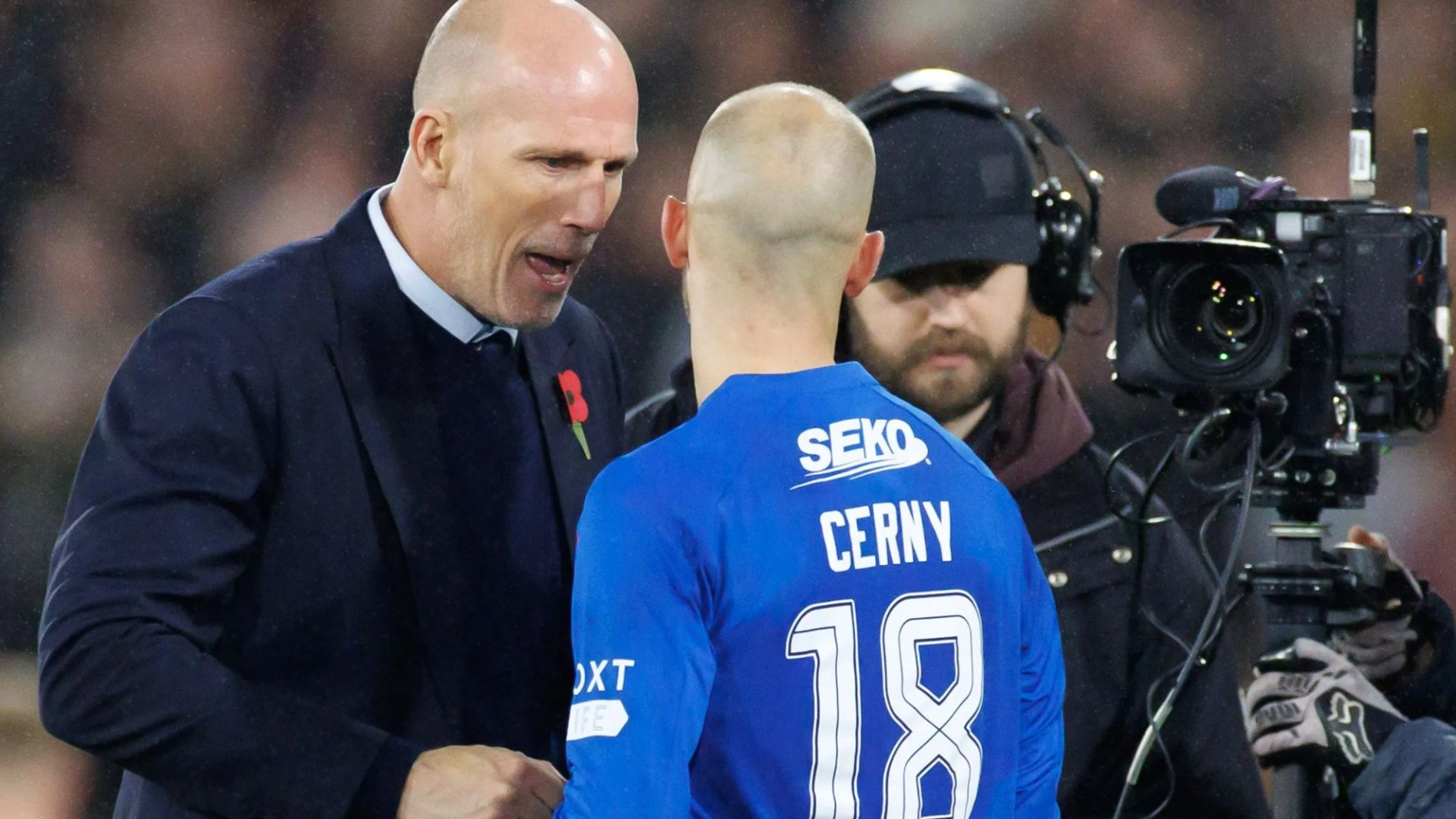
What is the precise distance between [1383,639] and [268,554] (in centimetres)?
132

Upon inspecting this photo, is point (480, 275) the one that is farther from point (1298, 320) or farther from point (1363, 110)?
point (1363, 110)

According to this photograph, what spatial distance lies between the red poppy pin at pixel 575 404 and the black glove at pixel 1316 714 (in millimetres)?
818

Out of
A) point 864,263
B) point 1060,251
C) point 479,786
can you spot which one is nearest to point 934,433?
point 864,263

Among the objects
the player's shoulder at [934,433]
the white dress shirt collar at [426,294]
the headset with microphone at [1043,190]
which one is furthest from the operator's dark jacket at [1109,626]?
the player's shoulder at [934,433]

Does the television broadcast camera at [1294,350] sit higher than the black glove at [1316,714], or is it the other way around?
the television broadcast camera at [1294,350]

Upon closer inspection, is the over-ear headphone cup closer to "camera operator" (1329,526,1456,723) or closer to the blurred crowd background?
"camera operator" (1329,526,1456,723)

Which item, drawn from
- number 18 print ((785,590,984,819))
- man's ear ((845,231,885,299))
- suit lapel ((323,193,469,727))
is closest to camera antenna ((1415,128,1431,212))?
man's ear ((845,231,885,299))

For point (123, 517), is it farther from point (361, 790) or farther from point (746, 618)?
point (746, 618)

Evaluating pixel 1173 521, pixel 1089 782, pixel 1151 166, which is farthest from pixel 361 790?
pixel 1151 166

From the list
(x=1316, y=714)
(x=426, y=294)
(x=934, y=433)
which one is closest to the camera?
(x=934, y=433)

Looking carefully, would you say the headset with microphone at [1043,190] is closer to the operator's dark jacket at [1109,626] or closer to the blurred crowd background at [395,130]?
the operator's dark jacket at [1109,626]

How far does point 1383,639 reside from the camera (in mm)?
1931

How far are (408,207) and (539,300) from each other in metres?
0.15

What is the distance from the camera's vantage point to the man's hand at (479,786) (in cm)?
122
